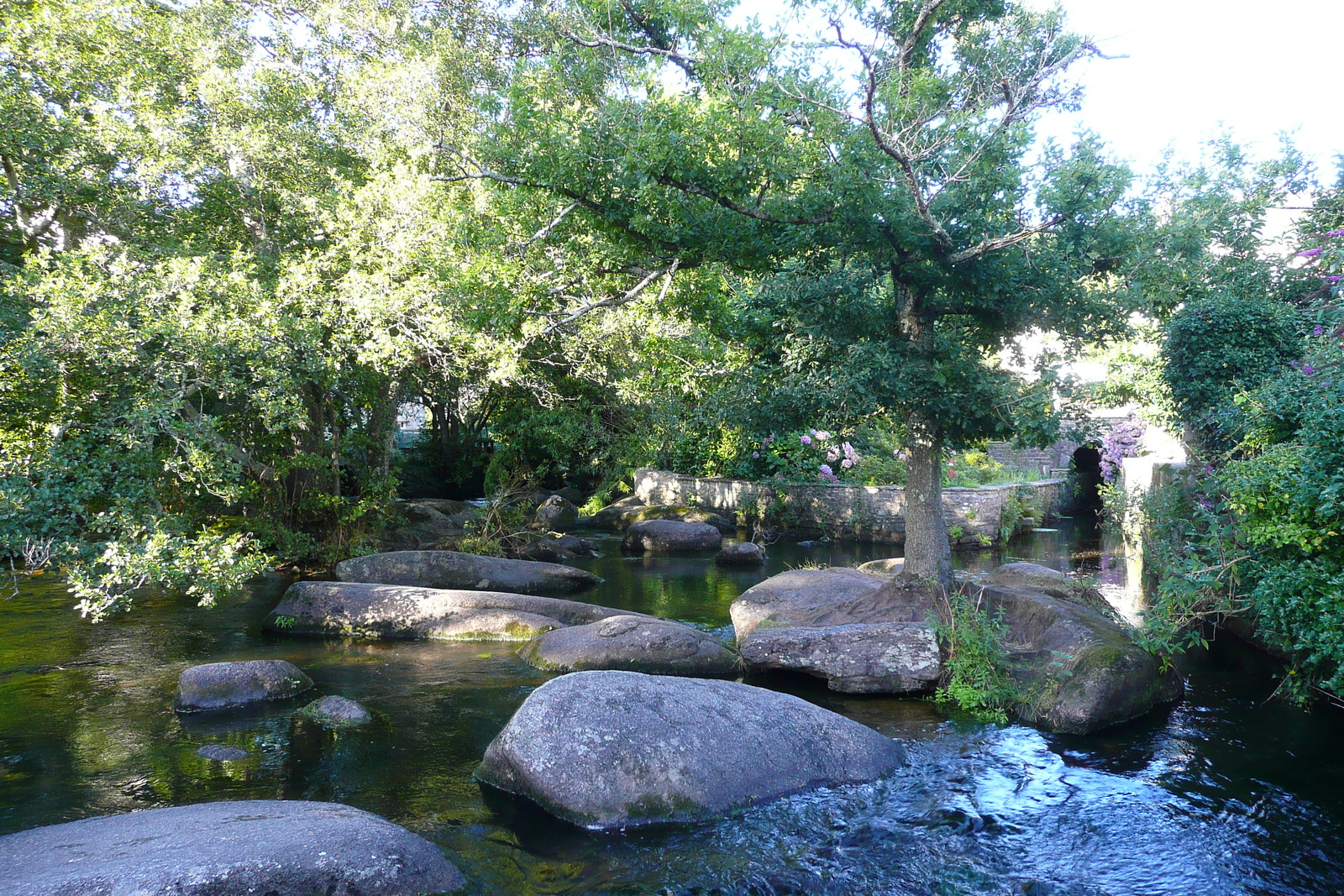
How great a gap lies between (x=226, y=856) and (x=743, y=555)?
1329cm

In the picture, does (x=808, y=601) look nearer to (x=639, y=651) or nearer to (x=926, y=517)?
(x=926, y=517)

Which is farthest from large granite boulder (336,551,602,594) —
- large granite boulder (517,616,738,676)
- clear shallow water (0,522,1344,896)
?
large granite boulder (517,616,738,676)

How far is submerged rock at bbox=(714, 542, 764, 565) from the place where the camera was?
1703 centimetres

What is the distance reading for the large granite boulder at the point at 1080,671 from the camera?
7555mm

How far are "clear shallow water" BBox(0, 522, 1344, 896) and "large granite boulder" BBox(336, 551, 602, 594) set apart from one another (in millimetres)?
3311

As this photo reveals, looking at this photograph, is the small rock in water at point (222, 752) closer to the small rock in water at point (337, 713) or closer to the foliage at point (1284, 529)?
the small rock in water at point (337, 713)

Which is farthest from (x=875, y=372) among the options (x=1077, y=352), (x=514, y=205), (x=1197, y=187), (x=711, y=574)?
(x=1197, y=187)

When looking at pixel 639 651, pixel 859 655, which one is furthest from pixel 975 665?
pixel 639 651

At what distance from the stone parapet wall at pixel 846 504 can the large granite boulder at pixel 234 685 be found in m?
12.8

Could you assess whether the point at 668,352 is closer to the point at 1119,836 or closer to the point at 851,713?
the point at 851,713

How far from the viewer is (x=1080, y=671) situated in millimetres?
7785

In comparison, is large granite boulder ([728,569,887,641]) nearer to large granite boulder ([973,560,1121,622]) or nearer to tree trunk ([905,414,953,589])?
tree trunk ([905,414,953,589])

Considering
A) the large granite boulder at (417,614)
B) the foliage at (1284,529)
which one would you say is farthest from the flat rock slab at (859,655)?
the large granite boulder at (417,614)

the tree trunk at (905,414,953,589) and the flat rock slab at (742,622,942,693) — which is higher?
the tree trunk at (905,414,953,589)
